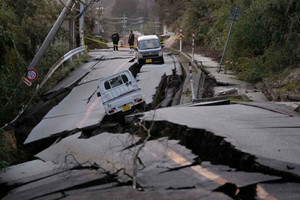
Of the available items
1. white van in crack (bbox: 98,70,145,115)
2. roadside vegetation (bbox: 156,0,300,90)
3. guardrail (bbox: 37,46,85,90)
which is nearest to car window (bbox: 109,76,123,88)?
white van in crack (bbox: 98,70,145,115)

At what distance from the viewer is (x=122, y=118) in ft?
50.4

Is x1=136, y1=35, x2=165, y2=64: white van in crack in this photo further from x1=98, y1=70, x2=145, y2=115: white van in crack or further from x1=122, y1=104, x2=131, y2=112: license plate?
x1=122, y1=104, x2=131, y2=112: license plate

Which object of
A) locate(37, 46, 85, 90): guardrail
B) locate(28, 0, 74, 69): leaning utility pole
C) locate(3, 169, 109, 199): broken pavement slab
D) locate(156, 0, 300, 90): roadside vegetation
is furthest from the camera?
locate(37, 46, 85, 90): guardrail

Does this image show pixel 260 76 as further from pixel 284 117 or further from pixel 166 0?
pixel 166 0

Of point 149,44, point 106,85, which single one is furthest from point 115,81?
point 149,44

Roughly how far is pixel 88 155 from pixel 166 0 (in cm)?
4580

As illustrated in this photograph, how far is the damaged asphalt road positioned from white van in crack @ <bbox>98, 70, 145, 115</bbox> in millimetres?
815

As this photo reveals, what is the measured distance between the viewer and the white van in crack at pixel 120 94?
15234 mm

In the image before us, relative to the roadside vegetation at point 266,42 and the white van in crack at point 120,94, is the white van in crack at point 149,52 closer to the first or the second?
the roadside vegetation at point 266,42

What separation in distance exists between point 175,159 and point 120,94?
23.8 ft

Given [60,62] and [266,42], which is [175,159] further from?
[60,62]

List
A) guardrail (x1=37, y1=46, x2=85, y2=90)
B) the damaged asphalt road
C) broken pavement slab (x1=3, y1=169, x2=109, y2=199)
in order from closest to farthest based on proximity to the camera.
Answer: the damaged asphalt road
broken pavement slab (x1=3, y1=169, x2=109, y2=199)
guardrail (x1=37, y1=46, x2=85, y2=90)

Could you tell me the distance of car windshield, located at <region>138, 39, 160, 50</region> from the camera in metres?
27.9

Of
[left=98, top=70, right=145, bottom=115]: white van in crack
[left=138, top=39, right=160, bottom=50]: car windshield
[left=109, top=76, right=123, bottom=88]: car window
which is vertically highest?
[left=138, top=39, right=160, bottom=50]: car windshield
